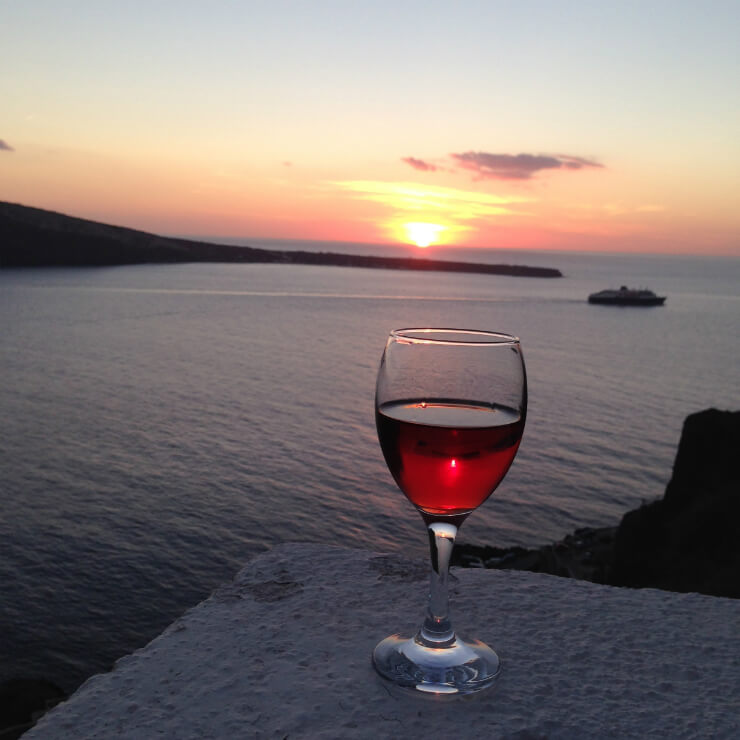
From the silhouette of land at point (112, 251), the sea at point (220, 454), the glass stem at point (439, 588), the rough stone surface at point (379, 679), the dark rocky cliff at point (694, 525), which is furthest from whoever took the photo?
the silhouette of land at point (112, 251)

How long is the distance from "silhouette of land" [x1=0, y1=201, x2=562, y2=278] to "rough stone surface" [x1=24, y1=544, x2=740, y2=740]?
89.2m

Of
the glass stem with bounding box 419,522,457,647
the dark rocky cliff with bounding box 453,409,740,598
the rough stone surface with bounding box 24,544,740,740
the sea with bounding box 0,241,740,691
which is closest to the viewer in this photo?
the rough stone surface with bounding box 24,544,740,740

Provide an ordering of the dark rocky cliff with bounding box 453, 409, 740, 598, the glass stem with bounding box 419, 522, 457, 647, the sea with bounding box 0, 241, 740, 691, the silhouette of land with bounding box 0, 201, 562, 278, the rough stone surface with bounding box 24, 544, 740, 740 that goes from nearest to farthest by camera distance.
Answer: the rough stone surface with bounding box 24, 544, 740, 740, the glass stem with bounding box 419, 522, 457, 647, the dark rocky cliff with bounding box 453, 409, 740, 598, the sea with bounding box 0, 241, 740, 691, the silhouette of land with bounding box 0, 201, 562, 278

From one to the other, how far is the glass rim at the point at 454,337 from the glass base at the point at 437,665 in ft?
1.31

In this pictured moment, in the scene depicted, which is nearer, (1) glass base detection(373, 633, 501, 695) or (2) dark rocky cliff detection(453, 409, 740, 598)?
(1) glass base detection(373, 633, 501, 695)

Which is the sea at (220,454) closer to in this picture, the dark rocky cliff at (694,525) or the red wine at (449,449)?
the dark rocky cliff at (694,525)

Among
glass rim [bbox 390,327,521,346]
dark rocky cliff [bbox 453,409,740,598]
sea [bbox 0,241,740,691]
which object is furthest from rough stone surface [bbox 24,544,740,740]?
sea [bbox 0,241,740,691]

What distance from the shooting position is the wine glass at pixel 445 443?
3.00 ft

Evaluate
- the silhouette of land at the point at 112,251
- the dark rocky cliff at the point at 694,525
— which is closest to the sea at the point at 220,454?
the dark rocky cliff at the point at 694,525

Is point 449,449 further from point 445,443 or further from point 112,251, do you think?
point 112,251

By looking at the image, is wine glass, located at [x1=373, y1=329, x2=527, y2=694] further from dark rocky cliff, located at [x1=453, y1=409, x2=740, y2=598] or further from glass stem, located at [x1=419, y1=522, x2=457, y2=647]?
dark rocky cliff, located at [x1=453, y1=409, x2=740, y2=598]

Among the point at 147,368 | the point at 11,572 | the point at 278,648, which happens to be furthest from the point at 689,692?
the point at 147,368

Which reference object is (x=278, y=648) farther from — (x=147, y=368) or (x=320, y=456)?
(x=147, y=368)

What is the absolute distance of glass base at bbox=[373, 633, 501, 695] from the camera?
89 cm
